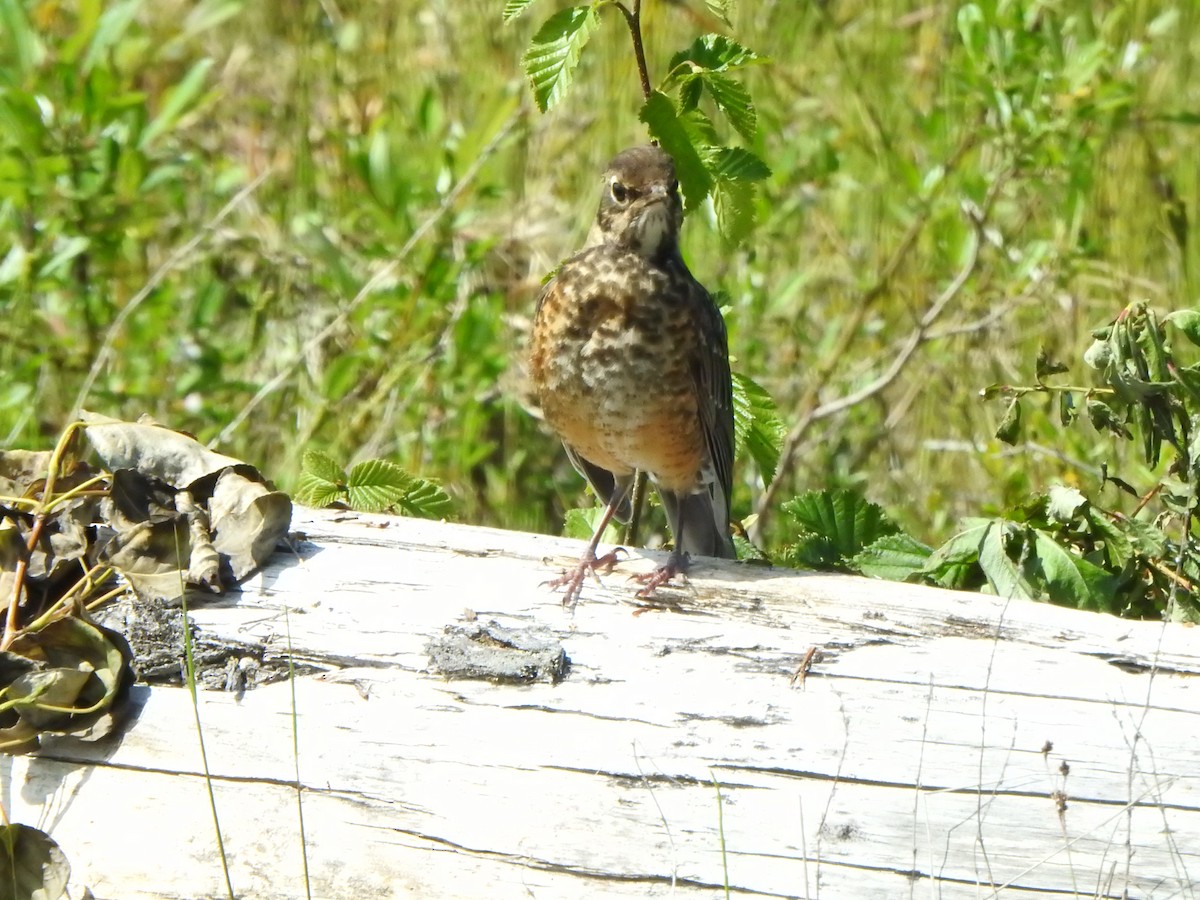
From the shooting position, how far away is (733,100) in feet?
11.5

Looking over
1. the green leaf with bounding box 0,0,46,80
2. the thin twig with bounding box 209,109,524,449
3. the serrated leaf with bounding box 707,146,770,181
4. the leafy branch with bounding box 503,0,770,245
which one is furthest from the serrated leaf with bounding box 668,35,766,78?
the green leaf with bounding box 0,0,46,80

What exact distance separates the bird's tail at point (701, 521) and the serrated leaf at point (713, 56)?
122 centimetres

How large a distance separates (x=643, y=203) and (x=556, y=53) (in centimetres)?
55

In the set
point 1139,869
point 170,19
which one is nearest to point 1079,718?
point 1139,869

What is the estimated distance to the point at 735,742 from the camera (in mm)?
2715

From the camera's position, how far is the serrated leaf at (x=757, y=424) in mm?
3982

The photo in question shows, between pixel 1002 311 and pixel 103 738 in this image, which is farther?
pixel 1002 311

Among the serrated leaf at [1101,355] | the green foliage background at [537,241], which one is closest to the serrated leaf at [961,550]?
the serrated leaf at [1101,355]

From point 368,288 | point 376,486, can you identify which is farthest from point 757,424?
point 368,288

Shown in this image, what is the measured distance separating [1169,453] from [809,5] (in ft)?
12.0

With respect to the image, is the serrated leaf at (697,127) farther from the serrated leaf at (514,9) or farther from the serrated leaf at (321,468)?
the serrated leaf at (321,468)

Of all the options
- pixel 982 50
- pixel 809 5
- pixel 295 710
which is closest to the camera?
pixel 295 710

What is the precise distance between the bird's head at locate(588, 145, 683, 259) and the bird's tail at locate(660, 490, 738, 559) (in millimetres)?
741

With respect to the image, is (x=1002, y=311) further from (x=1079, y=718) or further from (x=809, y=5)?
(x=1079, y=718)
